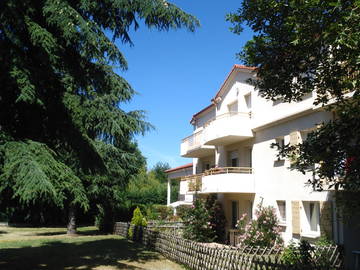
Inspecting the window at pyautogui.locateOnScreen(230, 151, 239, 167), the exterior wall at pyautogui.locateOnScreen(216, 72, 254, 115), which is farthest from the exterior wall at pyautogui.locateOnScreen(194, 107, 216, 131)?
the window at pyautogui.locateOnScreen(230, 151, 239, 167)

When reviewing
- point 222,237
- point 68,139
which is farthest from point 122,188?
point 68,139

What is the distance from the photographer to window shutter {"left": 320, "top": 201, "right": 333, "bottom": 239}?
13.0 m

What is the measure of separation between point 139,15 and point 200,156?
1762 centimetres

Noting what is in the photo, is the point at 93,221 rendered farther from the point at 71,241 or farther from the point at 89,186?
the point at 71,241

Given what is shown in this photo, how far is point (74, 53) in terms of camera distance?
11.5 m

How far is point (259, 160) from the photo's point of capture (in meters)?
18.6

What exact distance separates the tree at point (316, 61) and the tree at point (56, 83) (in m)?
4.68

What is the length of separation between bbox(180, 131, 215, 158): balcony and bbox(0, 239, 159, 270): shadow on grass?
8.27 metres

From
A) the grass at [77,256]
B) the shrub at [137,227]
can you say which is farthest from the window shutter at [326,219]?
the shrub at [137,227]

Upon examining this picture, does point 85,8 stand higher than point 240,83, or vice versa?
point 240,83

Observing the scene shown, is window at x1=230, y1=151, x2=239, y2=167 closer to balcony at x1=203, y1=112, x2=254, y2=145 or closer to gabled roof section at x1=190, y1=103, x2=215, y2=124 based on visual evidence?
balcony at x1=203, y1=112, x2=254, y2=145

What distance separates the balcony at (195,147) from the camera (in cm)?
2464

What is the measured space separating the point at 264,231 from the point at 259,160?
13.4 feet

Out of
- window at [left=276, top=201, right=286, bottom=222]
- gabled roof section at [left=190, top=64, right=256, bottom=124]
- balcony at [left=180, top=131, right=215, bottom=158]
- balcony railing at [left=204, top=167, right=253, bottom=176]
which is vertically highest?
gabled roof section at [left=190, top=64, right=256, bottom=124]
